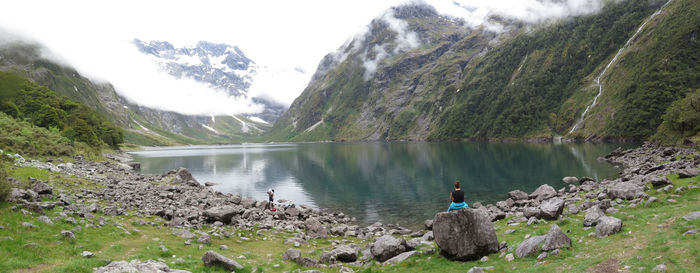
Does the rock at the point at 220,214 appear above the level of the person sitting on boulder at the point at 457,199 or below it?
below

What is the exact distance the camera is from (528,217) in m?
27.5

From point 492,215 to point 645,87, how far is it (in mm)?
183308

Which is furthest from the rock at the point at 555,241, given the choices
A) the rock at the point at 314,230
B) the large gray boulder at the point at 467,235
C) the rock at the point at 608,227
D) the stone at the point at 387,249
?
the rock at the point at 314,230

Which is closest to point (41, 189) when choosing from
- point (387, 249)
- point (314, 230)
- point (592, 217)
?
point (314, 230)

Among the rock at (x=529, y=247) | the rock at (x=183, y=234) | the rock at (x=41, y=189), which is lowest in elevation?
the rock at (x=183, y=234)

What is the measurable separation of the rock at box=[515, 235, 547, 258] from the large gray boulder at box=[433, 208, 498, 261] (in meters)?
1.45

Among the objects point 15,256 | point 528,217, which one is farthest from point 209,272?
point 528,217

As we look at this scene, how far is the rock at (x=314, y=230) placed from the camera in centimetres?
3406

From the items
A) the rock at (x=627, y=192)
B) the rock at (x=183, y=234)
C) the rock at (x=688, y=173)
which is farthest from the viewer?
the rock at (x=688, y=173)

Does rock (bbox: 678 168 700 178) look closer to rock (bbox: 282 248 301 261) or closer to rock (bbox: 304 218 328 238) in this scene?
rock (bbox: 304 218 328 238)

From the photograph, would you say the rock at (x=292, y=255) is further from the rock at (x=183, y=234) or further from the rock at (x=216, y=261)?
the rock at (x=183, y=234)

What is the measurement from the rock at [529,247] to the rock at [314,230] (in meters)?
19.9

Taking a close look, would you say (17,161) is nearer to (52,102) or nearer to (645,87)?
(52,102)

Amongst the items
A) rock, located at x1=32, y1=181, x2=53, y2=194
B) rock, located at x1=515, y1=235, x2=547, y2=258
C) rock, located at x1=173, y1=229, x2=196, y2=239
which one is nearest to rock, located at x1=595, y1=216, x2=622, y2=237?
rock, located at x1=515, y1=235, x2=547, y2=258
